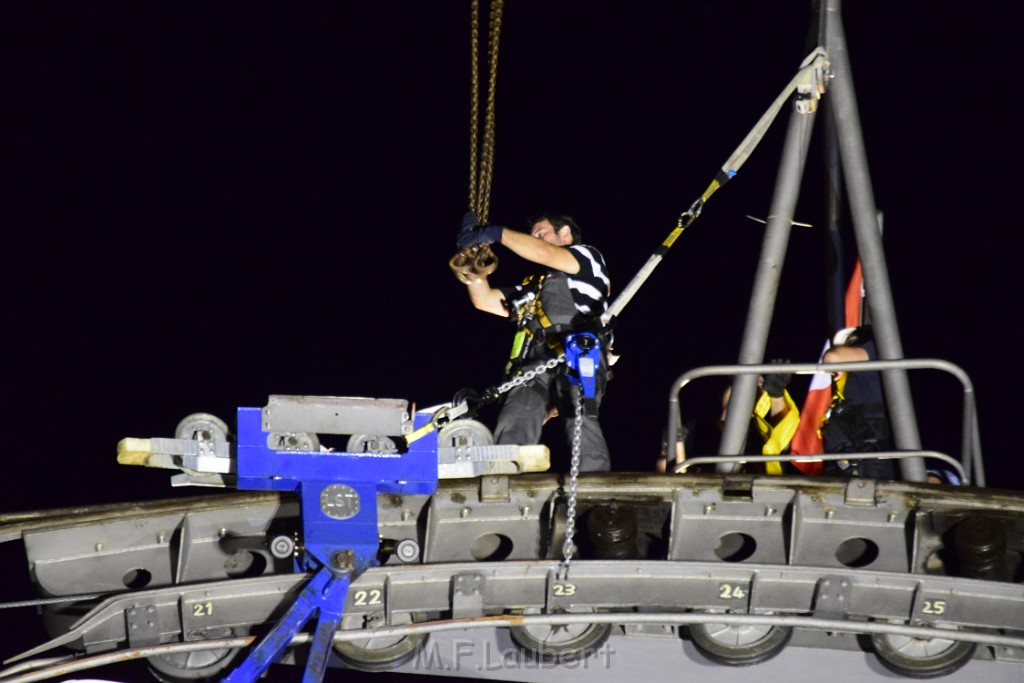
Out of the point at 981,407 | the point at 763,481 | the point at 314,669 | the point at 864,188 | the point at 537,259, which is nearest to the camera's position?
the point at 314,669

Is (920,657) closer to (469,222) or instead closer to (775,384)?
(775,384)

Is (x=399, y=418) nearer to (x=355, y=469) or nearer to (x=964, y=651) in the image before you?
(x=355, y=469)

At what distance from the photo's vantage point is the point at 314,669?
7285mm

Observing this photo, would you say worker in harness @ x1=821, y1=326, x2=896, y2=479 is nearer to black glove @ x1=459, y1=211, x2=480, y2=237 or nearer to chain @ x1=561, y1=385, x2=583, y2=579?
chain @ x1=561, y1=385, x2=583, y2=579

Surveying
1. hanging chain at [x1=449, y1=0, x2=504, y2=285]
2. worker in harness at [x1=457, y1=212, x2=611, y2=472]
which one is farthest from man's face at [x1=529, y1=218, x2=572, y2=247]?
hanging chain at [x1=449, y1=0, x2=504, y2=285]

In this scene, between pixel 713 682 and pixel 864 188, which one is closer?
pixel 713 682

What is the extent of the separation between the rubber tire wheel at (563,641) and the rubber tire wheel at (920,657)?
51.7 inches

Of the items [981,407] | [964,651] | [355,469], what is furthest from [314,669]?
[981,407]

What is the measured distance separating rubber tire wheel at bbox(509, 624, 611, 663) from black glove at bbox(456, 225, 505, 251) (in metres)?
1.85

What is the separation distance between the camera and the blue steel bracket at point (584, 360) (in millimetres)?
7988

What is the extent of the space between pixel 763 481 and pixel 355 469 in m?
1.86

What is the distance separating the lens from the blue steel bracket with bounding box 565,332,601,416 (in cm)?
799

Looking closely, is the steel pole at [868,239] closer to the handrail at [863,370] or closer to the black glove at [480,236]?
the handrail at [863,370]

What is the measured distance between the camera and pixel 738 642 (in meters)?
8.05
